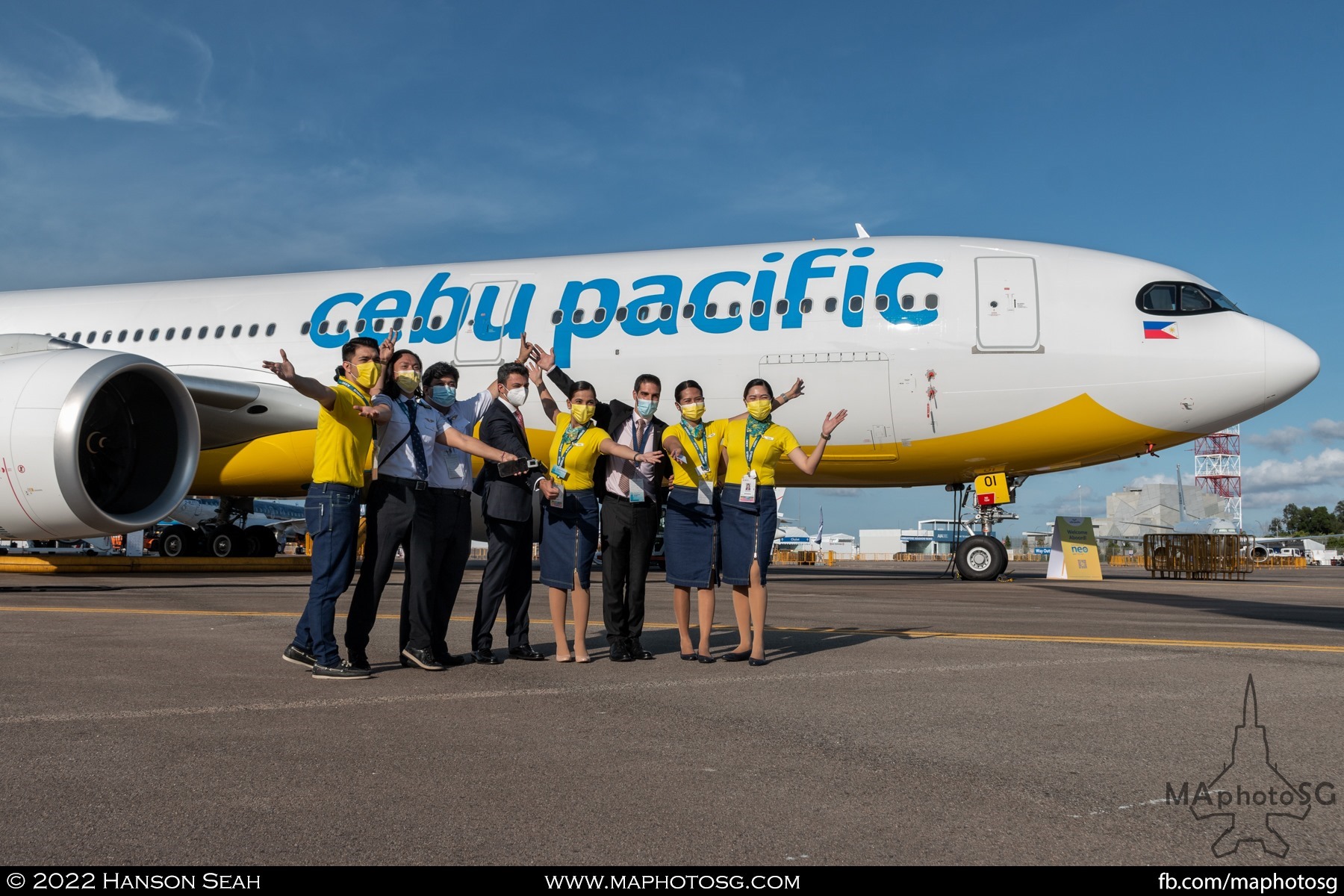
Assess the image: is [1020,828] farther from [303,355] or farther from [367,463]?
[303,355]

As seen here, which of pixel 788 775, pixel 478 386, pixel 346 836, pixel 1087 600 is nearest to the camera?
pixel 346 836

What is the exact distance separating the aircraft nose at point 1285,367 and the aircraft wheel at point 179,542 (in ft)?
54.8

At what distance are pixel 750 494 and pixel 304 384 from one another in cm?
264

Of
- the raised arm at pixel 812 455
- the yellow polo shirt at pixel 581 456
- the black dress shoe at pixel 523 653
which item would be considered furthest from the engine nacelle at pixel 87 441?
the raised arm at pixel 812 455

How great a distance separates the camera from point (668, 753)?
3.79m

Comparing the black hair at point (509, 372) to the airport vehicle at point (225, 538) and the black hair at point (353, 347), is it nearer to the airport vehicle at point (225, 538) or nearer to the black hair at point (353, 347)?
the black hair at point (353, 347)

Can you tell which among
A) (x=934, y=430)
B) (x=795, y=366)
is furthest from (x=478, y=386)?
(x=934, y=430)

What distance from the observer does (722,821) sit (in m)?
2.90

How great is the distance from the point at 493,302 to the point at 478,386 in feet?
4.20

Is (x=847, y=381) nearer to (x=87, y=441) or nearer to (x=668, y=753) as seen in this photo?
(x=87, y=441)

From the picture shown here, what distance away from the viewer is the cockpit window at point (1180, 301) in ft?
42.7

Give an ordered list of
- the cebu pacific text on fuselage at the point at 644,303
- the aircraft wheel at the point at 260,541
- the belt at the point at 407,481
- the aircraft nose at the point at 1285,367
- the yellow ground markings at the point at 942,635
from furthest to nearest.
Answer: the aircraft wheel at the point at 260,541 → the cebu pacific text on fuselage at the point at 644,303 → the aircraft nose at the point at 1285,367 → the yellow ground markings at the point at 942,635 → the belt at the point at 407,481

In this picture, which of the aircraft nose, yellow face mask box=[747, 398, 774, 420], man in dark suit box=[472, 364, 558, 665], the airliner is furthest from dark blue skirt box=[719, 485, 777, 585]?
the aircraft nose

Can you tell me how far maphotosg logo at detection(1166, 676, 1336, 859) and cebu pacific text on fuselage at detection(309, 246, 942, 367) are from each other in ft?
33.3
